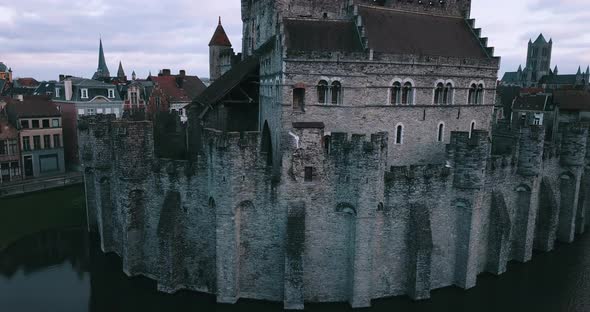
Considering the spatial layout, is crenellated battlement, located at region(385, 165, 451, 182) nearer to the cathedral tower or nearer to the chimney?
the chimney

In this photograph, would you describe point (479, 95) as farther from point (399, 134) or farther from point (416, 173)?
point (416, 173)

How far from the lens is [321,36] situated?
1182 inches

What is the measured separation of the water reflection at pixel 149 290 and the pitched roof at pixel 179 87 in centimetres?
4228

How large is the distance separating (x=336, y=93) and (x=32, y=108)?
4157 cm

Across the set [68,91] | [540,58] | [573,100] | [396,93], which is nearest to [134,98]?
[68,91]

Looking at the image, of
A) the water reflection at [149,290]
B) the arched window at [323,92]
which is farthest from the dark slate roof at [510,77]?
the arched window at [323,92]

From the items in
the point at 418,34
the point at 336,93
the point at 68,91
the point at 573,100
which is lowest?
the point at 336,93

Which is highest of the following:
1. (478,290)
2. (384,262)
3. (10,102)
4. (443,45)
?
(443,45)

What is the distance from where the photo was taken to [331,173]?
22.6 m

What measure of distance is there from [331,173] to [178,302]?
11415mm

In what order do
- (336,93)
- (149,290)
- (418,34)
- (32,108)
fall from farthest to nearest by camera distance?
1. (32,108)
2. (418,34)
3. (336,93)
4. (149,290)

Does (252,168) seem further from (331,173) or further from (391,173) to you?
(391,173)

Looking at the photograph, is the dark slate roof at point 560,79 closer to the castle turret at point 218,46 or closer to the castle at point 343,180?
the castle at point 343,180

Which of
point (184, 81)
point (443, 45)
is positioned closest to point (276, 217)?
point (443, 45)
